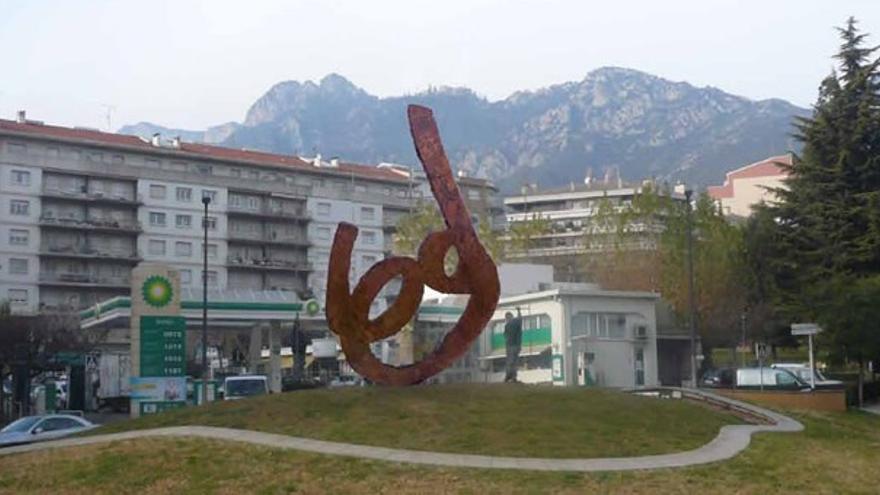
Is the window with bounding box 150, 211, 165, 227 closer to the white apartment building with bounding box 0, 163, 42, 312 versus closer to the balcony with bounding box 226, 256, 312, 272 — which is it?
the balcony with bounding box 226, 256, 312, 272

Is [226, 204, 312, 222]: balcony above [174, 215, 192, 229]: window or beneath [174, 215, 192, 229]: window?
above

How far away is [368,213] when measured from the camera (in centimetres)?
10894

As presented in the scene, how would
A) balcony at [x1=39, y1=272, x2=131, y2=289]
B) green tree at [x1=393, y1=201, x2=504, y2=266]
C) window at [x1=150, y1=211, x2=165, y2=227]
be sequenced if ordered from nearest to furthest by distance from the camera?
green tree at [x1=393, y1=201, x2=504, y2=266] → balcony at [x1=39, y1=272, x2=131, y2=289] → window at [x1=150, y1=211, x2=165, y2=227]

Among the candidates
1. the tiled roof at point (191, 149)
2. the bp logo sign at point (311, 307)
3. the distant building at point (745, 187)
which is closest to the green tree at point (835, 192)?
the bp logo sign at point (311, 307)

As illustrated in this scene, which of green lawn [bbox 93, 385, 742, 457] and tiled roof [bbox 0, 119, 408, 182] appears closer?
green lawn [bbox 93, 385, 742, 457]

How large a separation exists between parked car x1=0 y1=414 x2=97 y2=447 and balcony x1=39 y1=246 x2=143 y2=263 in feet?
199

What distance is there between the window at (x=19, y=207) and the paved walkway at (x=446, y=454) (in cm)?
7056

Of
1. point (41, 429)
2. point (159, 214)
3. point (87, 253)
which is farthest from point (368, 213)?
point (41, 429)

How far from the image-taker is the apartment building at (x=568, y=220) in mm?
73750

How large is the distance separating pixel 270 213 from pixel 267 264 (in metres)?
4.65

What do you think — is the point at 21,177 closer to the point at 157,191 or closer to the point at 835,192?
the point at 157,191

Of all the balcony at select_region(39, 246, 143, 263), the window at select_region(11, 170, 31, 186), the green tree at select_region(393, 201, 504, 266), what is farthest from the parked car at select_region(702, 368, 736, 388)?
the window at select_region(11, 170, 31, 186)

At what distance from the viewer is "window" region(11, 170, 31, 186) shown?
90544 mm

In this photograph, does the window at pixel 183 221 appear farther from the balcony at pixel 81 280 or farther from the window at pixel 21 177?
the window at pixel 21 177
